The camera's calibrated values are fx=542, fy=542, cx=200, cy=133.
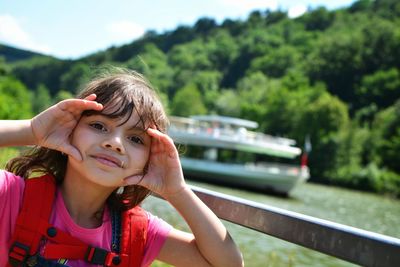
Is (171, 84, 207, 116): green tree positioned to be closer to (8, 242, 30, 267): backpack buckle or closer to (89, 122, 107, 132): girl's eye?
(89, 122, 107, 132): girl's eye

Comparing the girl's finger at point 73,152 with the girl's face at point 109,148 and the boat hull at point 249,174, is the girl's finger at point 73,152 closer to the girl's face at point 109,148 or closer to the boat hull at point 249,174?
the girl's face at point 109,148

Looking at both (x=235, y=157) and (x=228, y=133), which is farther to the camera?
(x=228, y=133)

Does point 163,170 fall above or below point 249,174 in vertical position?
above

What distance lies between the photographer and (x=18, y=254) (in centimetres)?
154

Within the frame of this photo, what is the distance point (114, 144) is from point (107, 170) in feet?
0.28

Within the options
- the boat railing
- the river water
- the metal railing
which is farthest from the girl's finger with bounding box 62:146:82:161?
the boat railing

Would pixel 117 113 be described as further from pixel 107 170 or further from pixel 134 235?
pixel 134 235

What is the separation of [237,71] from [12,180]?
11320 centimetres

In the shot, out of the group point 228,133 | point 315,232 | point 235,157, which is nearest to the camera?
point 315,232

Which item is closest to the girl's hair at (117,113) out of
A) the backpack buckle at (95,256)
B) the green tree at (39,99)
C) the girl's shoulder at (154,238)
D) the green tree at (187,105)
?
the girl's shoulder at (154,238)

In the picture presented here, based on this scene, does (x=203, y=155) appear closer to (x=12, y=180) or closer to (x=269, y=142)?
(x=269, y=142)

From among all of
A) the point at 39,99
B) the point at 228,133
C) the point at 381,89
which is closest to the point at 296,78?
the point at 381,89

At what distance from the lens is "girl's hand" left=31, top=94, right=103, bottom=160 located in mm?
1703

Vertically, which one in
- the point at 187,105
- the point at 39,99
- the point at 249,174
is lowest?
the point at 39,99
